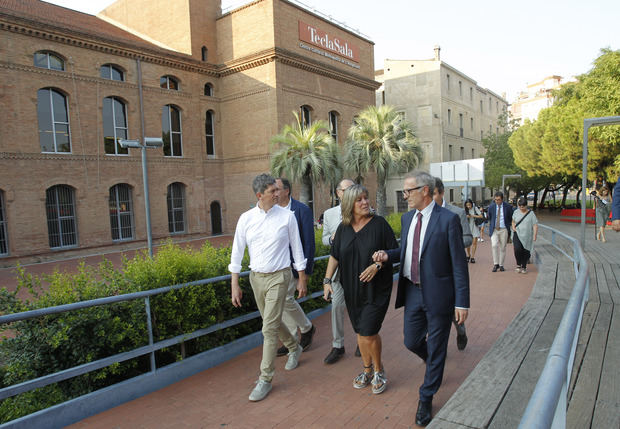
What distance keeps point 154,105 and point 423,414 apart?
23192mm

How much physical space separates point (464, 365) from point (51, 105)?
70.0 feet

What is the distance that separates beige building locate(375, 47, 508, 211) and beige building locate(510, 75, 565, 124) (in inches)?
2213

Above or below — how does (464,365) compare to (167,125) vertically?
below

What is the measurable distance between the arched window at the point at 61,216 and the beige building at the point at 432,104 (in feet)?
86.2

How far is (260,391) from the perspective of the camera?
3.88m

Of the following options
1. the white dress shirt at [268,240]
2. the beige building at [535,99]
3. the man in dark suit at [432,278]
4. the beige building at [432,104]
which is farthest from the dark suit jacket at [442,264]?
the beige building at [535,99]

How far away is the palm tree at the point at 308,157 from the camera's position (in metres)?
17.8

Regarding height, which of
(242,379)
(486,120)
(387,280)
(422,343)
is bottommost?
(242,379)

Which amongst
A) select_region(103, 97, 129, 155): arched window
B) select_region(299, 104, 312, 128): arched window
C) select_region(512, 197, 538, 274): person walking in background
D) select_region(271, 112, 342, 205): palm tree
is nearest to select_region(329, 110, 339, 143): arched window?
select_region(299, 104, 312, 128): arched window

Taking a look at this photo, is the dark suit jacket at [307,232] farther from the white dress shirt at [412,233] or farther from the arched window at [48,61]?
the arched window at [48,61]

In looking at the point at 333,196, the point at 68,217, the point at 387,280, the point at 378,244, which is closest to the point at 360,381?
the point at 387,280

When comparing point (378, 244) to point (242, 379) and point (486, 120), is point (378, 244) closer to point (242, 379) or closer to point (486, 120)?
point (242, 379)

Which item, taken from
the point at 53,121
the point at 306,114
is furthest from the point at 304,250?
the point at 306,114

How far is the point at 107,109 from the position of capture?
21109 millimetres
